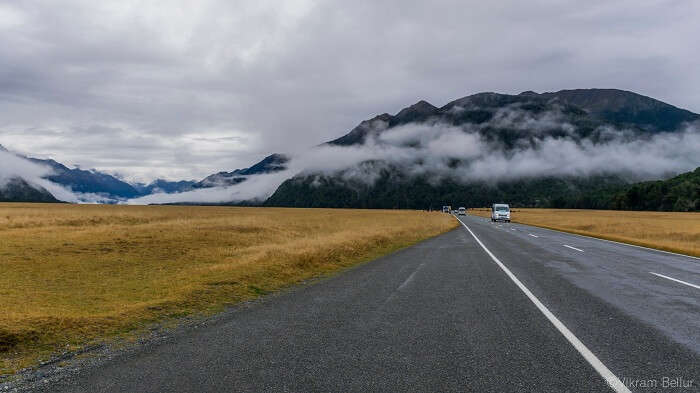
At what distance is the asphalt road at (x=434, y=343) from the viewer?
492 centimetres

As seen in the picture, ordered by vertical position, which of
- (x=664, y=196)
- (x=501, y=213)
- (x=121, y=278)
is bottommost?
(x=121, y=278)

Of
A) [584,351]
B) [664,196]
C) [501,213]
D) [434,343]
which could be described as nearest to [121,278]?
[434,343]

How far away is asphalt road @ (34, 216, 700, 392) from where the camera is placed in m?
4.92

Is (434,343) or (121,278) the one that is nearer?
→ (434,343)

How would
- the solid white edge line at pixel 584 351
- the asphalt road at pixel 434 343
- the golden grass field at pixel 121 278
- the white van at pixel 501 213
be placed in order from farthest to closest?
the white van at pixel 501 213 < the golden grass field at pixel 121 278 < the asphalt road at pixel 434 343 < the solid white edge line at pixel 584 351

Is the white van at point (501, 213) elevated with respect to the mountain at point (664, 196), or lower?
lower

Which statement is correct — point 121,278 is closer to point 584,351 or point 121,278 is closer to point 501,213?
point 584,351

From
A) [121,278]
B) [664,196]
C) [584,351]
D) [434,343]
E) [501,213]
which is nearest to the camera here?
[584,351]

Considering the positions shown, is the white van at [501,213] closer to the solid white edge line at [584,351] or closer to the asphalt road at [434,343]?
the asphalt road at [434,343]

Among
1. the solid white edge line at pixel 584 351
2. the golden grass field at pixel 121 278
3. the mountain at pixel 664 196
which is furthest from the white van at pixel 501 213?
the mountain at pixel 664 196

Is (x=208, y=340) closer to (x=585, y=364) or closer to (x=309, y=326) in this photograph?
(x=309, y=326)

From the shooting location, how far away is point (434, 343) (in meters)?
6.34

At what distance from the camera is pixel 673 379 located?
4965 mm

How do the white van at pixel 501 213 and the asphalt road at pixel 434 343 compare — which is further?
the white van at pixel 501 213
